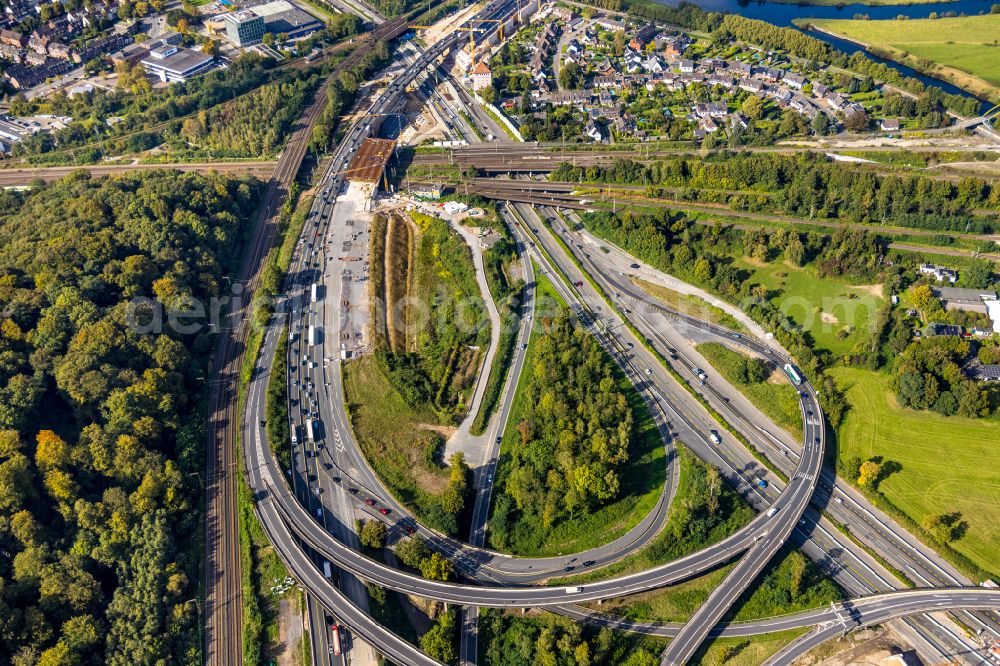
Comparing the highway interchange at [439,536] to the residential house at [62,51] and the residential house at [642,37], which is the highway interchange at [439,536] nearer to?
the residential house at [642,37]

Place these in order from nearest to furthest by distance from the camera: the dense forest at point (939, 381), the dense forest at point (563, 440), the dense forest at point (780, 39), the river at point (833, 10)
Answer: the dense forest at point (563, 440) < the dense forest at point (939, 381) < the dense forest at point (780, 39) < the river at point (833, 10)

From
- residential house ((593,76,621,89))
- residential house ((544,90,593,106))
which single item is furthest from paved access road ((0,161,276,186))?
residential house ((593,76,621,89))

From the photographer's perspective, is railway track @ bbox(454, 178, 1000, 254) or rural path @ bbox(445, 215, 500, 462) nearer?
rural path @ bbox(445, 215, 500, 462)

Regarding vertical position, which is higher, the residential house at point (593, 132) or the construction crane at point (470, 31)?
the construction crane at point (470, 31)

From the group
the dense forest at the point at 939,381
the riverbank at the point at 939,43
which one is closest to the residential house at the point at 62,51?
the riverbank at the point at 939,43

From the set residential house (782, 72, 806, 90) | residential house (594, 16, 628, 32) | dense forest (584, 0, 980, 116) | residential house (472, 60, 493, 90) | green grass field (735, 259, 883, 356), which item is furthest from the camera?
Answer: residential house (594, 16, 628, 32)

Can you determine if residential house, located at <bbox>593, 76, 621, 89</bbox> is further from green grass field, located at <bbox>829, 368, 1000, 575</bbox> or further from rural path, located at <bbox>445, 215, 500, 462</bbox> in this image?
green grass field, located at <bbox>829, 368, 1000, 575</bbox>
